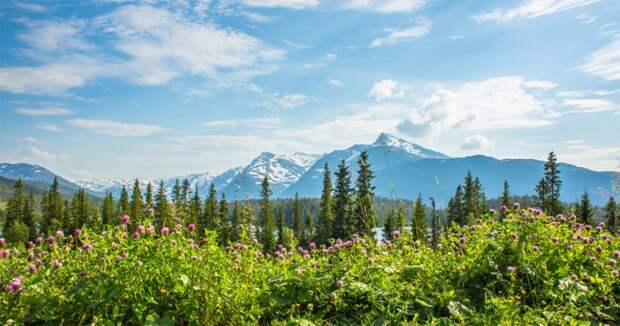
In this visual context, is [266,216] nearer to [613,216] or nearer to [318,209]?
[318,209]

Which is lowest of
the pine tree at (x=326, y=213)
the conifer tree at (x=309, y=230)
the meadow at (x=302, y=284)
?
the conifer tree at (x=309, y=230)

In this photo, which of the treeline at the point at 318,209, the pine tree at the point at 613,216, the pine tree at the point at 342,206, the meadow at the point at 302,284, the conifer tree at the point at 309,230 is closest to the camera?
the meadow at the point at 302,284

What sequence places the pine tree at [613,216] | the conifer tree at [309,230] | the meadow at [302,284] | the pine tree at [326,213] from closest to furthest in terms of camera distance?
1. the meadow at [302,284]
2. the pine tree at [613,216]
3. the pine tree at [326,213]
4. the conifer tree at [309,230]

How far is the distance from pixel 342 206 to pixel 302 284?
144 feet

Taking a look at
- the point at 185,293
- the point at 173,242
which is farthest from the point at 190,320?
the point at 173,242

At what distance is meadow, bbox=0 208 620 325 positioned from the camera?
3.70 meters

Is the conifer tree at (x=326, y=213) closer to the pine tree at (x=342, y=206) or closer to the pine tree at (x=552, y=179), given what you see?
the pine tree at (x=342, y=206)

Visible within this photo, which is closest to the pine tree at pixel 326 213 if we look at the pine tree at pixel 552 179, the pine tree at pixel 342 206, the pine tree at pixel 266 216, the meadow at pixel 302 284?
the pine tree at pixel 342 206

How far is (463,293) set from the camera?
14.0ft

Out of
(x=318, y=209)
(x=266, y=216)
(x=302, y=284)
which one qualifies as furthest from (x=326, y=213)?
(x=302, y=284)

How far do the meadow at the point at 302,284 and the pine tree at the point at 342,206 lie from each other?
40068mm

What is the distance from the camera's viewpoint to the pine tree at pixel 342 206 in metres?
45.7

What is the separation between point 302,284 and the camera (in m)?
4.14

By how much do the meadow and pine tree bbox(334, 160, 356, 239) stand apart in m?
40.1
